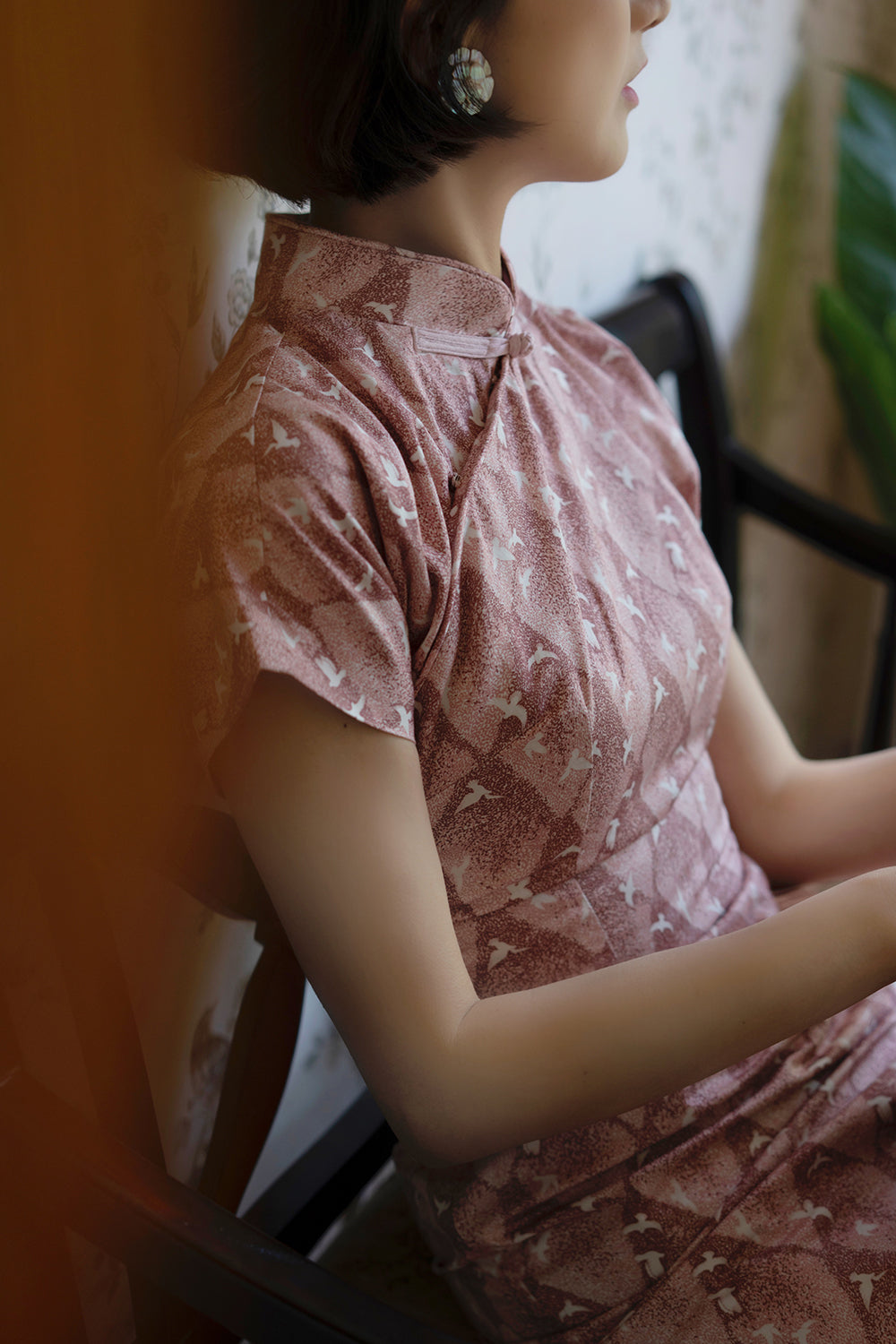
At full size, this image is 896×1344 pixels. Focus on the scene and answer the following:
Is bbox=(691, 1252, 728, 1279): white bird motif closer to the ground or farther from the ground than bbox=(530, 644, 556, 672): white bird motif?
closer to the ground

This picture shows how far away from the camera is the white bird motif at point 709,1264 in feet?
2.18

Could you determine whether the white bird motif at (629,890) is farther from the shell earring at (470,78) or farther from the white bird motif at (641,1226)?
the shell earring at (470,78)

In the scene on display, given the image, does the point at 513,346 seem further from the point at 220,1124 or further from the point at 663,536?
the point at 220,1124

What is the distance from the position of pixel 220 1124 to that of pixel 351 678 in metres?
0.43

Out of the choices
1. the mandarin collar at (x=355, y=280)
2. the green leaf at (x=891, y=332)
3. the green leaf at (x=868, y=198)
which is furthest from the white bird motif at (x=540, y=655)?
the green leaf at (x=868, y=198)

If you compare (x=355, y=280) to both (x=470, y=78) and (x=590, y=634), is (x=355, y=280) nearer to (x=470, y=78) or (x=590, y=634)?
(x=470, y=78)

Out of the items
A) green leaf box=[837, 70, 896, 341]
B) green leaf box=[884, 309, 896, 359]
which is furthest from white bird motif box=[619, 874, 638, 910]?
green leaf box=[837, 70, 896, 341]

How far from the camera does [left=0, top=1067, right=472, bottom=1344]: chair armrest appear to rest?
0.56m

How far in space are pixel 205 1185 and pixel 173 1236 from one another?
252mm

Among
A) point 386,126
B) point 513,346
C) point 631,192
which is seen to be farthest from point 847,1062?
point 631,192

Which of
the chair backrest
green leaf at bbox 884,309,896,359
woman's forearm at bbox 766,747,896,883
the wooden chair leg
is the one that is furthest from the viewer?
green leaf at bbox 884,309,896,359

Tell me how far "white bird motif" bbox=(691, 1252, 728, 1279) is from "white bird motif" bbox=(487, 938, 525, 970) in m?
0.21

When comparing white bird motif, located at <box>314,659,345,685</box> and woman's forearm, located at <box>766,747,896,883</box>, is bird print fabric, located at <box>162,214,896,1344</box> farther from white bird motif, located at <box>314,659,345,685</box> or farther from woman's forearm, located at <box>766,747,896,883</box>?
Result: woman's forearm, located at <box>766,747,896,883</box>

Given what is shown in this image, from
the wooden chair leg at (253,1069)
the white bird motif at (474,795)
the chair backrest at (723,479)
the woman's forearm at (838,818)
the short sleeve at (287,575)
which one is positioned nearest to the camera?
the short sleeve at (287,575)
